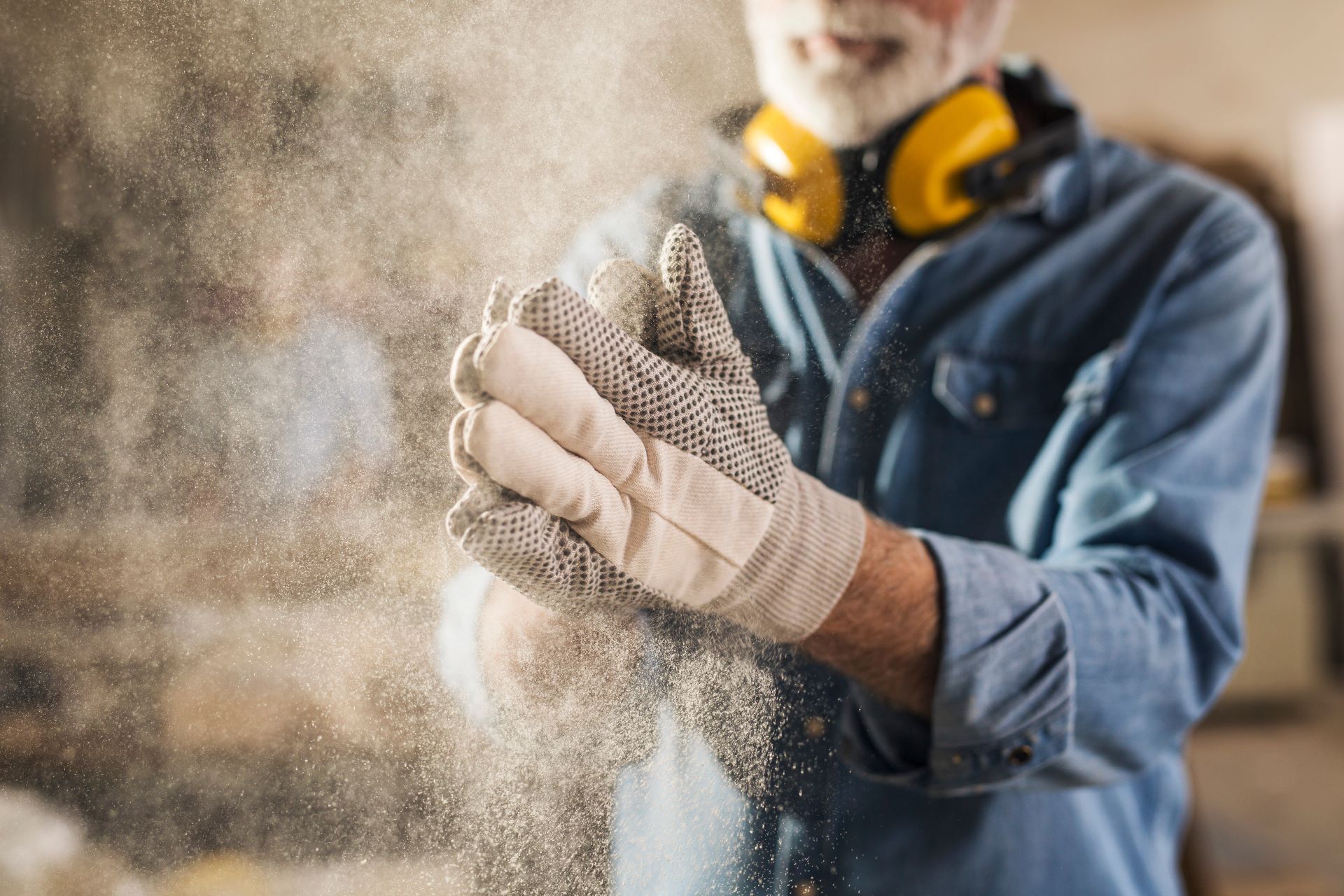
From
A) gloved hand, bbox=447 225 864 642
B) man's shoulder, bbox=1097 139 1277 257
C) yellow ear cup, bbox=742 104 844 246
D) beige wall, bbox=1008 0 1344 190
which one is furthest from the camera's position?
beige wall, bbox=1008 0 1344 190

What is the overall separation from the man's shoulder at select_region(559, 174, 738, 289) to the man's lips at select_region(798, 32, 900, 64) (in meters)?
0.11

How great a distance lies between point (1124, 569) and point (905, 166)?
0.34 metres

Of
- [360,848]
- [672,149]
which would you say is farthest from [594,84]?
[360,848]

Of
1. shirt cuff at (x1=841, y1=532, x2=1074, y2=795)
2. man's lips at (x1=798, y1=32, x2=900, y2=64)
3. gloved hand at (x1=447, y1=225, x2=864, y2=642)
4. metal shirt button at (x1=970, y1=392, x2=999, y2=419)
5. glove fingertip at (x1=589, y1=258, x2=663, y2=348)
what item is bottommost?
shirt cuff at (x1=841, y1=532, x2=1074, y2=795)

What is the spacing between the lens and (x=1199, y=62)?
368cm

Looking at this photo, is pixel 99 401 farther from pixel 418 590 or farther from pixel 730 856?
pixel 730 856

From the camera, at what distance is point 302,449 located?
362mm

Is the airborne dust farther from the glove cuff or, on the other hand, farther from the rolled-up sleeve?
the rolled-up sleeve

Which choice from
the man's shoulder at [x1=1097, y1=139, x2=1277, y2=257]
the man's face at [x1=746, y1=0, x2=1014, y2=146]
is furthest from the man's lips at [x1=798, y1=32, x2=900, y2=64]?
the man's shoulder at [x1=1097, y1=139, x2=1277, y2=257]

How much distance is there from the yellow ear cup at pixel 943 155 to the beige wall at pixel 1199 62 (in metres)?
3.51

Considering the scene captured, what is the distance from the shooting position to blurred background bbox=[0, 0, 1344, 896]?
36 centimetres

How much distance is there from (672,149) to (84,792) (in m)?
0.35

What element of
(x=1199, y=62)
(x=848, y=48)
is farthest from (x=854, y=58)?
(x=1199, y=62)

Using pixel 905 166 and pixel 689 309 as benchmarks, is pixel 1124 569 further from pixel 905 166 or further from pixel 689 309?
pixel 689 309
